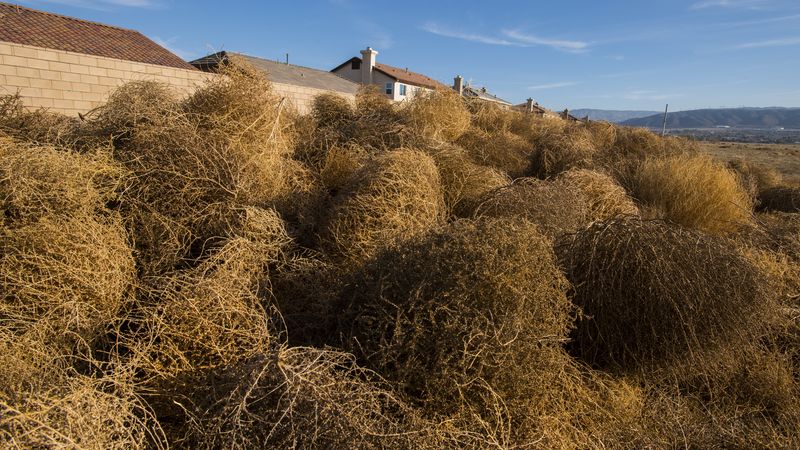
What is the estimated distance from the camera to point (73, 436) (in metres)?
1.81

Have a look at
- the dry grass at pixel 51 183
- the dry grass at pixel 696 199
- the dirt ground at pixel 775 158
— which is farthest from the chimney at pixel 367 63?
the dry grass at pixel 51 183

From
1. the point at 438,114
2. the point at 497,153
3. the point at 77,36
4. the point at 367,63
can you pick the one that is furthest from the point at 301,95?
the point at 367,63

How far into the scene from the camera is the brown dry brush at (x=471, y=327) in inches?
96.8

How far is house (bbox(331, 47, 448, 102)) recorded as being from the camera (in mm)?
33594

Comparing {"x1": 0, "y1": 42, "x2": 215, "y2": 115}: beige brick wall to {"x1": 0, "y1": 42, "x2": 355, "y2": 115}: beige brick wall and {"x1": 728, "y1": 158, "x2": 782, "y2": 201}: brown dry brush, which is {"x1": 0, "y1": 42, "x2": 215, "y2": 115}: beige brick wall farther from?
{"x1": 728, "y1": 158, "x2": 782, "y2": 201}: brown dry brush

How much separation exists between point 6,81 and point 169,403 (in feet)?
24.7

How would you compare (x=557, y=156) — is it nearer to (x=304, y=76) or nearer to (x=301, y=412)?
(x=301, y=412)

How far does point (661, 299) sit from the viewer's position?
3.24m

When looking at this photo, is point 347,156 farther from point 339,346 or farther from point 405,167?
point 339,346

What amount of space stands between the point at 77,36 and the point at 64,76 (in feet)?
28.3

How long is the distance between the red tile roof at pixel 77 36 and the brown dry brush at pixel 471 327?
43.8 feet

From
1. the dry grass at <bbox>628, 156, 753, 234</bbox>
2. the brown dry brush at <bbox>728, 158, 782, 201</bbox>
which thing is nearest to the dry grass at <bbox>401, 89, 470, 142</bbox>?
the dry grass at <bbox>628, 156, 753, 234</bbox>

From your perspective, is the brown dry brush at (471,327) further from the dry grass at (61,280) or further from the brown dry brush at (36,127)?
the brown dry brush at (36,127)

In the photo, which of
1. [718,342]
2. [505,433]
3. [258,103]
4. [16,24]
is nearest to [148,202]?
[258,103]
